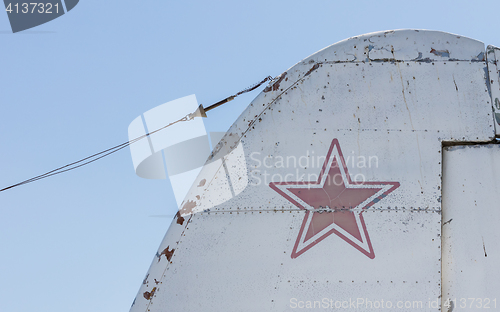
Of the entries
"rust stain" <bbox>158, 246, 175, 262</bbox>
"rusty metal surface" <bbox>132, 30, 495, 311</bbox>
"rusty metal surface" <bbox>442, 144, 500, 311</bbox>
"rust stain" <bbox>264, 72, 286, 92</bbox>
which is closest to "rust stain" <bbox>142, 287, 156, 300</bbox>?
"rusty metal surface" <bbox>132, 30, 495, 311</bbox>

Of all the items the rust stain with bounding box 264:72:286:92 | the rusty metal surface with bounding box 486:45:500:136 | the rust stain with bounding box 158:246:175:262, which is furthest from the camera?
the rust stain with bounding box 264:72:286:92

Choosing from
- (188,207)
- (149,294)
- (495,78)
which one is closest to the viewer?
(149,294)

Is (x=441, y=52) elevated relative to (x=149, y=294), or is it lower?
elevated

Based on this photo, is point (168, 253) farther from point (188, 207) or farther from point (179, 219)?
point (188, 207)

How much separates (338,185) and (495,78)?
156cm

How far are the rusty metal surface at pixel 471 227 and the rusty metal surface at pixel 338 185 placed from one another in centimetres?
11

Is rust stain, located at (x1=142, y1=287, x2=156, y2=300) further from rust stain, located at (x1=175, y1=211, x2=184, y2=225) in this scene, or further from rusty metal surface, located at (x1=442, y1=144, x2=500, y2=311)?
rusty metal surface, located at (x1=442, y1=144, x2=500, y2=311)

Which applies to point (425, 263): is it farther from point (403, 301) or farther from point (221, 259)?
point (221, 259)

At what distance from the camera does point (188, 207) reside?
12.2 ft

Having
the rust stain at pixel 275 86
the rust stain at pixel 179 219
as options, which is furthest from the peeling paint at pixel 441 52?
the rust stain at pixel 179 219

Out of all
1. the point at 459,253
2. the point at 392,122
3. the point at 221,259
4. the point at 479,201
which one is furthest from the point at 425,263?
the point at 221,259

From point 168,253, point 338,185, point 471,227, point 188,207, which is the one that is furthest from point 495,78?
point 168,253

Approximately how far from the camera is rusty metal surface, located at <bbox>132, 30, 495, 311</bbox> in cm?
357

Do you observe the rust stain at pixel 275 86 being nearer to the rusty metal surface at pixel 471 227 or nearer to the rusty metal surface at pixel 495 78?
the rusty metal surface at pixel 471 227
